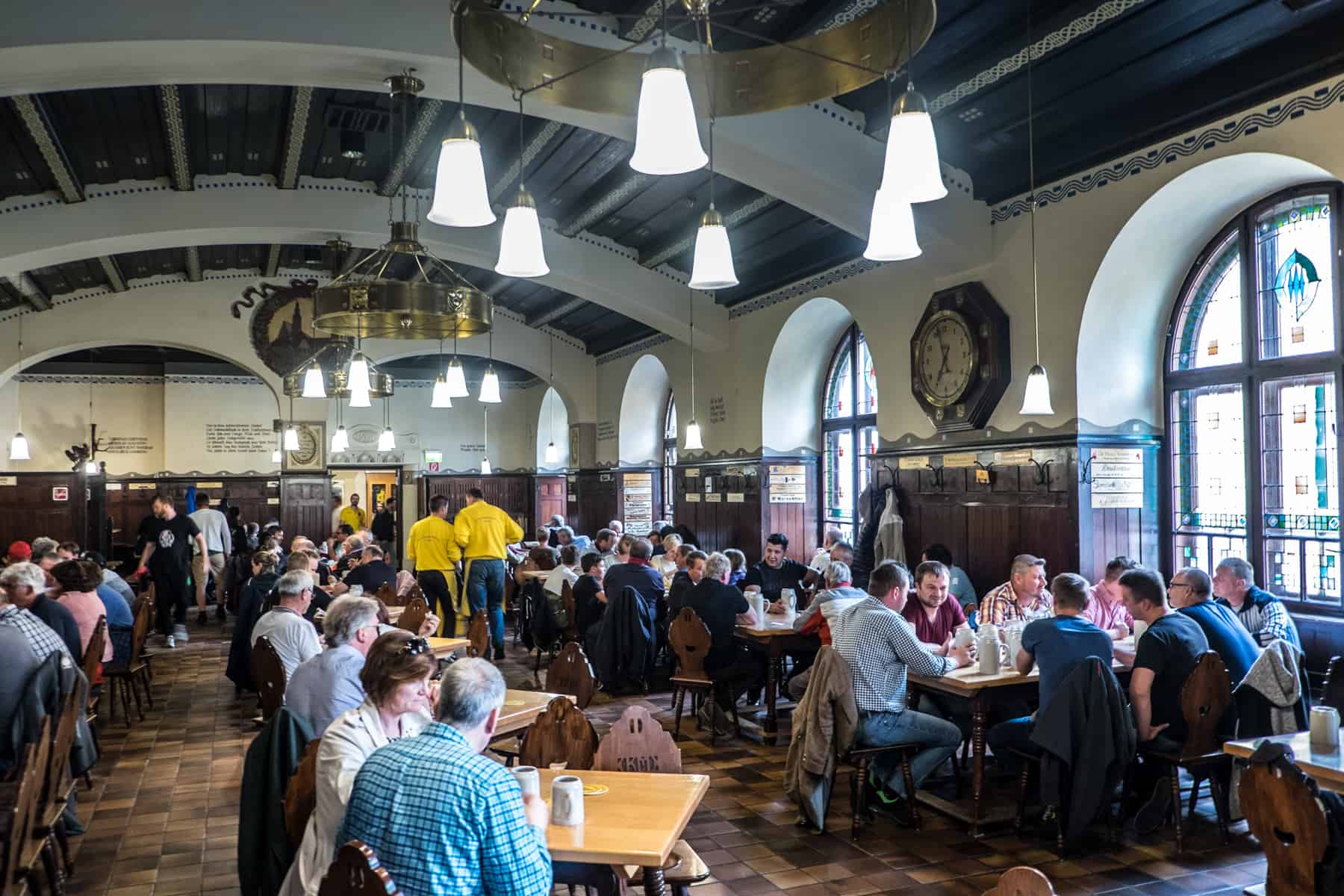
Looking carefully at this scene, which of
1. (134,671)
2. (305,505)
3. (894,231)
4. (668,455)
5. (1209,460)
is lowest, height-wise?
(134,671)

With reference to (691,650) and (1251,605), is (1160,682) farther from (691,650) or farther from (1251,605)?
(691,650)

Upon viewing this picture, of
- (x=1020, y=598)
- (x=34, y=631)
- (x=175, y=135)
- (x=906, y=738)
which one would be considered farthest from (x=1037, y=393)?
(x=175, y=135)

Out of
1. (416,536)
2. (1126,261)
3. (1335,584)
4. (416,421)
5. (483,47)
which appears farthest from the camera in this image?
(416,421)

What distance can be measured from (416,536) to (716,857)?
5310 millimetres

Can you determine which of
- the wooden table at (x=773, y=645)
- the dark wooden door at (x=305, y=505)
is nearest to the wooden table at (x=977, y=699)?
the wooden table at (x=773, y=645)

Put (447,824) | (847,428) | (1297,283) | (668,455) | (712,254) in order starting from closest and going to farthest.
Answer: (447,824), (712,254), (1297,283), (847,428), (668,455)

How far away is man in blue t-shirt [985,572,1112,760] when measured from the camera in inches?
166

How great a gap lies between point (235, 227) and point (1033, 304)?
6.89m

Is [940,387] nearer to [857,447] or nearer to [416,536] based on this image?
[857,447]

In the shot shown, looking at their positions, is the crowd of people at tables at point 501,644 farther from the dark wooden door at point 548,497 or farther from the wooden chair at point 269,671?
the dark wooden door at point 548,497

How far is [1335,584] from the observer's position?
5.28 metres

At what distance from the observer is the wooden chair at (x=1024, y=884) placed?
5.75 ft

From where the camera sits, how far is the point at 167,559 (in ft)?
33.5

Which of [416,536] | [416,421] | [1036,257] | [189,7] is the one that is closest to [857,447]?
[1036,257]
